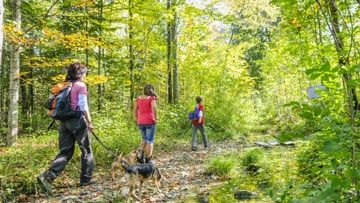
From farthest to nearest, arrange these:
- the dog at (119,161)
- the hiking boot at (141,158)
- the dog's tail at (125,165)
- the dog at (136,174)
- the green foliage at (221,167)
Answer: the green foliage at (221,167)
the hiking boot at (141,158)
the dog at (119,161)
the dog's tail at (125,165)
the dog at (136,174)

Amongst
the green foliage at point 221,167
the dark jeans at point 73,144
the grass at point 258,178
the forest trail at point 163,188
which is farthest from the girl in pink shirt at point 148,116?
the grass at point 258,178

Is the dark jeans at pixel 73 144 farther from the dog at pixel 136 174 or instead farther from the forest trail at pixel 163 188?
the dog at pixel 136 174

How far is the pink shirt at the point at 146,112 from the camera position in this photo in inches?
300

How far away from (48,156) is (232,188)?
3951 mm

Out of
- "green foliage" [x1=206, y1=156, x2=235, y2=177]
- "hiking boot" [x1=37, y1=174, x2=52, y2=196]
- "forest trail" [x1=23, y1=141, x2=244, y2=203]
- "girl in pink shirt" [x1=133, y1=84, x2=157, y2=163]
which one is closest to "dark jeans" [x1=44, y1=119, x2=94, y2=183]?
"hiking boot" [x1=37, y1=174, x2=52, y2=196]

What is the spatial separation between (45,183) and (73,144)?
849 millimetres

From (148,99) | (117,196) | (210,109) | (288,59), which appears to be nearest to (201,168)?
(148,99)

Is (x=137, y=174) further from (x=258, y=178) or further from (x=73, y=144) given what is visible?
(x=258, y=178)

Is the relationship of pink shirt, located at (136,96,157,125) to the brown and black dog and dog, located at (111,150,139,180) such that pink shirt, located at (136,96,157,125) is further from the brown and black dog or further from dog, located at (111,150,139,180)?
the brown and black dog

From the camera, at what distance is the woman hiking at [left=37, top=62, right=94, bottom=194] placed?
5910mm

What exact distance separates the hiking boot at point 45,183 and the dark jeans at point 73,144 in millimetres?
191

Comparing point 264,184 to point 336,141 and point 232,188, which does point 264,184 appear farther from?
point 336,141

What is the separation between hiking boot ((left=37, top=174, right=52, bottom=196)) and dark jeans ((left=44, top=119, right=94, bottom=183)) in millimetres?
191

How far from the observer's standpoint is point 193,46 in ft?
71.2
